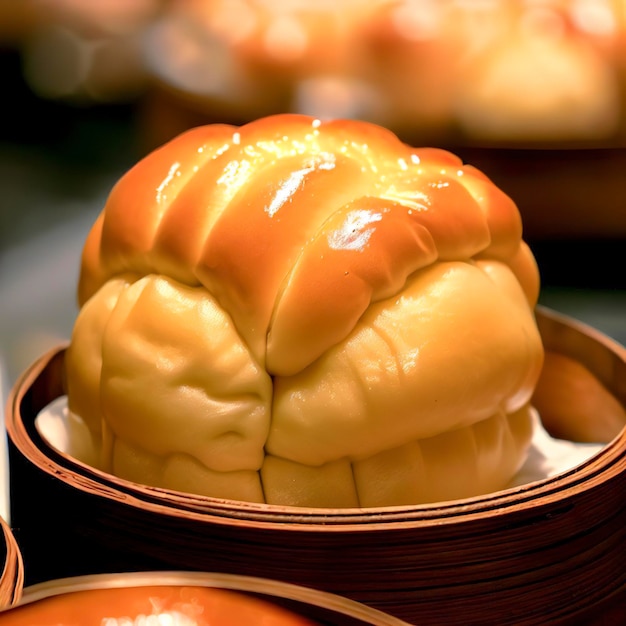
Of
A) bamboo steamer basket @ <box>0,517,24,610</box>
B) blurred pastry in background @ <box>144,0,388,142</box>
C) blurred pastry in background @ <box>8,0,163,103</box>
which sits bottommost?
blurred pastry in background @ <box>8,0,163,103</box>

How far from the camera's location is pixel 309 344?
0.89m

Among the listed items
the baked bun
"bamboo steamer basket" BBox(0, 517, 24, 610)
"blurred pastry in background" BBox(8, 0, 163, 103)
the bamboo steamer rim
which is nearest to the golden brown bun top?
the baked bun

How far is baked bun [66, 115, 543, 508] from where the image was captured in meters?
0.89

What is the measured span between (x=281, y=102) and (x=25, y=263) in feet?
3.26

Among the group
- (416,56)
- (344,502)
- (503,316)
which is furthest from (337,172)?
(416,56)

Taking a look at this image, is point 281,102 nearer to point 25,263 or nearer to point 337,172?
point 25,263

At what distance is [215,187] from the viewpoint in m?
0.97

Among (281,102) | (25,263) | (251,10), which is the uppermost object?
(251,10)

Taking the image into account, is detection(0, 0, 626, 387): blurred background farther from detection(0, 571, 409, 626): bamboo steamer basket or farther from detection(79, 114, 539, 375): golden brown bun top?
detection(0, 571, 409, 626): bamboo steamer basket

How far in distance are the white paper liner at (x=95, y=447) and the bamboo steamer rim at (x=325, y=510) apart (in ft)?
0.18

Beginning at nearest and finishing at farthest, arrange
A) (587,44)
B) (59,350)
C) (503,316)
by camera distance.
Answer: (503,316) < (59,350) < (587,44)

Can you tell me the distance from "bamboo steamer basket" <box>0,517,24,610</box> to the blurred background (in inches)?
53.4

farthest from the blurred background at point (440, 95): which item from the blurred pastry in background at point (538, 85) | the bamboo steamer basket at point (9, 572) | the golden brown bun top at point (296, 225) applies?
the bamboo steamer basket at point (9, 572)

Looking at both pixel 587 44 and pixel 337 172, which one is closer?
pixel 337 172
